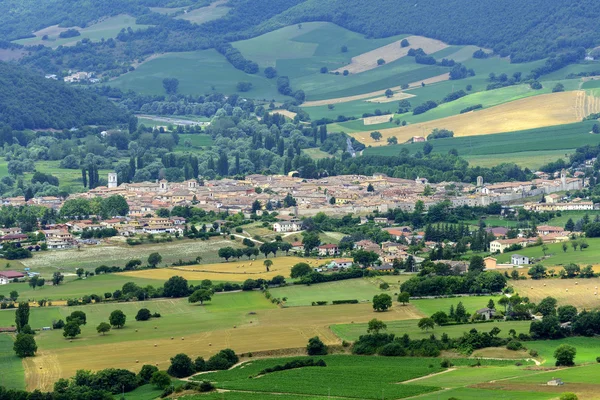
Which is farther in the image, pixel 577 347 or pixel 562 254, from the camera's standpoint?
pixel 562 254

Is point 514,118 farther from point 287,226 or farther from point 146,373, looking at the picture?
point 146,373

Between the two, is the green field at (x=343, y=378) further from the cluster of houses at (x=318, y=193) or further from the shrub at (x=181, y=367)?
the cluster of houses at (x=318, y=193)

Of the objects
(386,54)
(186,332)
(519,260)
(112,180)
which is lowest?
(186,332)

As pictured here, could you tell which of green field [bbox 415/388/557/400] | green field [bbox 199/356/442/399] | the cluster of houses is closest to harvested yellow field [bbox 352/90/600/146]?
the cluster of houses

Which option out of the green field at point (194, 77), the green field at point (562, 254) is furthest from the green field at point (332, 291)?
the green field at point (194, 77)

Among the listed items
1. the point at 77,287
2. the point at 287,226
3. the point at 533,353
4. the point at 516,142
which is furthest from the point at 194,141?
the point at 533,353

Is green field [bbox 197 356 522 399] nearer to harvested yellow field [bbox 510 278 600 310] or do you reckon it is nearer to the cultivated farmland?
the cultivated farmland

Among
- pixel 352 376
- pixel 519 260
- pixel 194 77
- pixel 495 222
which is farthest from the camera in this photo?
pixel 194 77

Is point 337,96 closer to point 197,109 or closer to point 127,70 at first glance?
point 197,109
